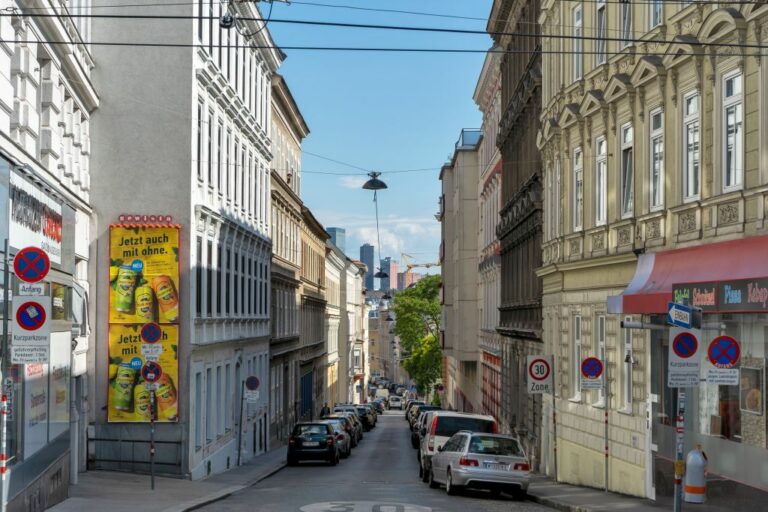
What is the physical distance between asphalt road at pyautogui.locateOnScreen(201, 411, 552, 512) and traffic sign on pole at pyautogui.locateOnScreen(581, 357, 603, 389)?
2576 millimetres

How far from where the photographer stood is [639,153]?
75.7 feet

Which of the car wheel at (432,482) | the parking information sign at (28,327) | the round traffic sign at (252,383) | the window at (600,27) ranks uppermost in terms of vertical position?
the window at (600,27)

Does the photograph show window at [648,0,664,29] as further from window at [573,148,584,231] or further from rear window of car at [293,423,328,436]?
rear window of car at [293,423,328,436]

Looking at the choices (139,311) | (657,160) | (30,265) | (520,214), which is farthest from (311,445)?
(30,265)

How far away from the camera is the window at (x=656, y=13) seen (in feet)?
A: 70.7

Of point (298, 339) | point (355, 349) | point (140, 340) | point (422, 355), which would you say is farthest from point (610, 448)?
point (355, 349)

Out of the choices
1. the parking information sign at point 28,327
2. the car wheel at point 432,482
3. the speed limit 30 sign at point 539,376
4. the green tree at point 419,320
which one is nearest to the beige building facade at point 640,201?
the speed limit 30 sign at point 539,376

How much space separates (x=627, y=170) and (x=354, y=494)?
832 centimetres

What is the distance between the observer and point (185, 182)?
2911 centimetres

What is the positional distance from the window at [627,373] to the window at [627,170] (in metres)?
2.23

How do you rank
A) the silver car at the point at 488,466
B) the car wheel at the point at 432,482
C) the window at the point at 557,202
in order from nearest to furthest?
1. the silver car at the point at 488,466
2. the car wheel at the point at 432,482
3. the window at the point at 557,202

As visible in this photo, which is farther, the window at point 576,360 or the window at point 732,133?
the window at point 576,360

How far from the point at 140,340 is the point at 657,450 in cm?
1267

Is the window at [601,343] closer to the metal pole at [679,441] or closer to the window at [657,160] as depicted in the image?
the window at [657,160]
